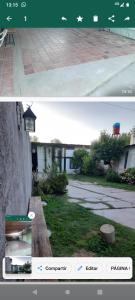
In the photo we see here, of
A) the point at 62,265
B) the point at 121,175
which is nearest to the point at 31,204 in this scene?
the point at 62,265

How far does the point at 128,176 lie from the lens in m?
1.47

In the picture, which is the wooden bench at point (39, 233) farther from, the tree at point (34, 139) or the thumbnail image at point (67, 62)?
the thumbnail image at point (67, 62)

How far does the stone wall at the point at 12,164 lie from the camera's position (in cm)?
122

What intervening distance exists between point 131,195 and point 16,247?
61 cm

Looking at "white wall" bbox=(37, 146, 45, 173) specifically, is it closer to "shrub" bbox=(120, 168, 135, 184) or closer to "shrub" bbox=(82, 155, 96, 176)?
"shrub" bbox=(82, 155, 96, 176)

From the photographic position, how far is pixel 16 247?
1.25 metres

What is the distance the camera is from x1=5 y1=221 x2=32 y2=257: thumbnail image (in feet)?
4.07

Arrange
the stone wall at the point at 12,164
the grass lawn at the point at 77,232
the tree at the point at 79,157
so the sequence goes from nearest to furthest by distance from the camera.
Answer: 1. the stone wall at the point at 12,164
2. the grass lawn at the point at 77,232
3. the tree at the point at 79,157

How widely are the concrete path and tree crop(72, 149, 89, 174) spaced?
104 mm

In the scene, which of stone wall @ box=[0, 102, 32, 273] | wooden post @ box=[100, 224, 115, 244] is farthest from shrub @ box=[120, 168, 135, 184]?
stone wall @ box=[0, 102, 32, 273]

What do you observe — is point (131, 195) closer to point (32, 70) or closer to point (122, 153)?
point (122, 153)

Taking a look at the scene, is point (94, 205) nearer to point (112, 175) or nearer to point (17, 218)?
point (112, 175)

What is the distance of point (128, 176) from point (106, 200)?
17 centimetres
